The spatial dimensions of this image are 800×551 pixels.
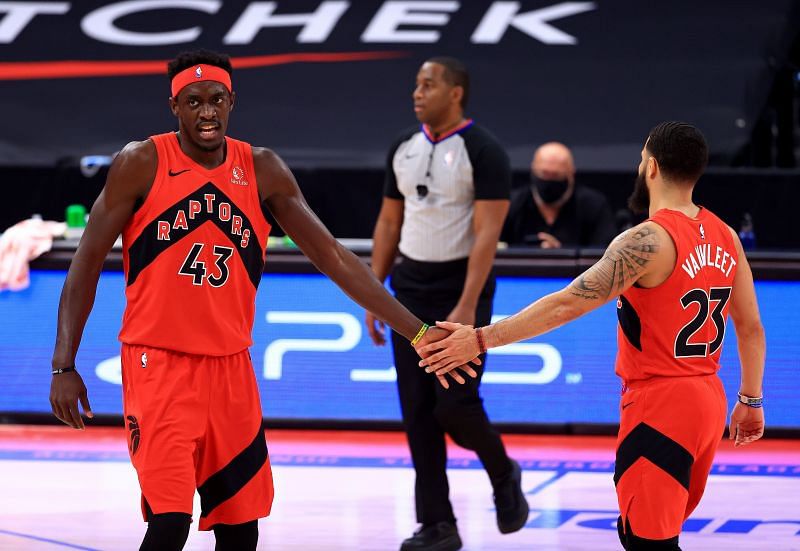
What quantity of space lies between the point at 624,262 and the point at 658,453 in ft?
1.89

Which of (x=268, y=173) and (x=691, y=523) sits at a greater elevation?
(x=268, y=173)

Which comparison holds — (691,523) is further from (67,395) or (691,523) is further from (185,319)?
(67,395)

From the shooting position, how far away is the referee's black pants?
5.61 metres

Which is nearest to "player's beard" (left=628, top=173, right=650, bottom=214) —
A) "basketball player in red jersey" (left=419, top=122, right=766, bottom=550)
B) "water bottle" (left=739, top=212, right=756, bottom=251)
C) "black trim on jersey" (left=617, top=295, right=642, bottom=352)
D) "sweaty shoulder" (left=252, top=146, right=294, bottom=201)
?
"basketball player in red jersey" (left=419, top=122, right=766, bottom=550)

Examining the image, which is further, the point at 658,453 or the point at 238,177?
the point at 238,177

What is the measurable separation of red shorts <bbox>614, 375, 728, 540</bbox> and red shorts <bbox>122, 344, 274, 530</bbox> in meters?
1.15

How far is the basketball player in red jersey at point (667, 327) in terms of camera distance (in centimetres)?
391

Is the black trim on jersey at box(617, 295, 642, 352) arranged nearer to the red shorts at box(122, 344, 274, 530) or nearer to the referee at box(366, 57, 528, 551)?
the red shorts at box(122, 344, 274, 530)

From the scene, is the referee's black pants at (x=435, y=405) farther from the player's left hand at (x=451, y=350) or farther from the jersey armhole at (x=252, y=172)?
the jersey armhole at (x=252, y=172)

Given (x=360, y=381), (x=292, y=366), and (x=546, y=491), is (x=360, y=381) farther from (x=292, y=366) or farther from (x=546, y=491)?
(x=546, y=491)

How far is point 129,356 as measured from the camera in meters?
4.09

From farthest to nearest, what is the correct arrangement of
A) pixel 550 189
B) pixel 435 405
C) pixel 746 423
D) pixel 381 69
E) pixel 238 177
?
pixel 381 69 < pixel 550 189 < pixel 435 405 < pixel 746 423 < pixel 238 177

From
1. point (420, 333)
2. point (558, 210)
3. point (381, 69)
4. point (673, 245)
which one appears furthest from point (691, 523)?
point (381, 69)

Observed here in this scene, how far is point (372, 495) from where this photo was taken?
21.0ft
